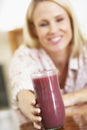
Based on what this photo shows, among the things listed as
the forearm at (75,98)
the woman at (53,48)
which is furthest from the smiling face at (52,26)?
the forearm at (75,98)

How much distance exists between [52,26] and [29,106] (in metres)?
0.59

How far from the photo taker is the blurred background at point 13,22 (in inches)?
72.9

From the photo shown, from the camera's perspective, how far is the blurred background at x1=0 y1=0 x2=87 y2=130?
1.85 metres

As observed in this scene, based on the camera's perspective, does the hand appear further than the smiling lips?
No

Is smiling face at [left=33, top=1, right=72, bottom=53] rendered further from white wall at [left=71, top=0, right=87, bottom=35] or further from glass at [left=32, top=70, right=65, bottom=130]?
glass at [left=32, top=70, right=65, bottom=130]

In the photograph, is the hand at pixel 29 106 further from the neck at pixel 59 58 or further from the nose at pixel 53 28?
the nose at pixel 53 28

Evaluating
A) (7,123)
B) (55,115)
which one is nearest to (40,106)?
(55,115)

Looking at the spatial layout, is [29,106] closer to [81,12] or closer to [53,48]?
[53,48]

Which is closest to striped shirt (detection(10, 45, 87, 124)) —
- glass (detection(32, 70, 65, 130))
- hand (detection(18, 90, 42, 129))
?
hand (detection(18, 90, 42, 129))

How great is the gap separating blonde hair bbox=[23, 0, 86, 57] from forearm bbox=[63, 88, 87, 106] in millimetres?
247

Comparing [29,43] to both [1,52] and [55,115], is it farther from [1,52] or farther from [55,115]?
[55,115]

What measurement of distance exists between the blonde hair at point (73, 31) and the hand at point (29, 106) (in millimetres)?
341

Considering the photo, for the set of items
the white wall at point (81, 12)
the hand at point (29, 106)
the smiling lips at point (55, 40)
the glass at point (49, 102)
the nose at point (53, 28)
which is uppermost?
the white wall at point (81, 12)

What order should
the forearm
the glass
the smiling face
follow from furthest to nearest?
the smiling face
the forearm
the glass
